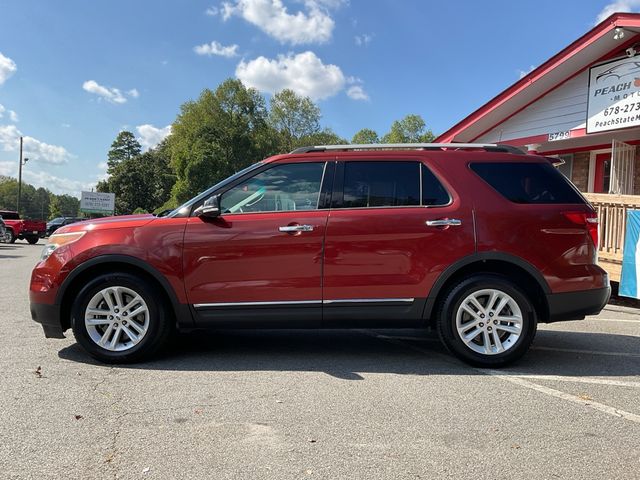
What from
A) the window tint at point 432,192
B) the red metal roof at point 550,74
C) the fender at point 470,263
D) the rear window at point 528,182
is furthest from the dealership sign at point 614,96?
the window tint at point 432,192

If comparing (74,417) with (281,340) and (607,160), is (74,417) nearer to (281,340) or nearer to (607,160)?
(281,340)

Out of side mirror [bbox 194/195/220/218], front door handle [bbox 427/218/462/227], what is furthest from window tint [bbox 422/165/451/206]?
side mirror [bbox 194/195/220/218]

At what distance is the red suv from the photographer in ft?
14.7

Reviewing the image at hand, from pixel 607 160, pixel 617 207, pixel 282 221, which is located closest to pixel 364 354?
pixel 282 221

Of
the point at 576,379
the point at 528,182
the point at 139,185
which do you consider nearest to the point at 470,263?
the point at 528,182

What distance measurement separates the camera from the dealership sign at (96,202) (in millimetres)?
54838

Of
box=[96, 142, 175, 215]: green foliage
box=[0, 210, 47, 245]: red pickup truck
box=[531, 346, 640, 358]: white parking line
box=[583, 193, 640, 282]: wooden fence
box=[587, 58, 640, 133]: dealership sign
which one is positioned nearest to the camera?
box=[531, 346, 640, 358]: white parking line

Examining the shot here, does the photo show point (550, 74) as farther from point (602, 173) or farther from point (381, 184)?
point (381, 184)

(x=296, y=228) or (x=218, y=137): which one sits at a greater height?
(x=218, y=137)

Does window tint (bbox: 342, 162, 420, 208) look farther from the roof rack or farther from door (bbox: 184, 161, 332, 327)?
door (bbox: 184, 161, 332, 327)

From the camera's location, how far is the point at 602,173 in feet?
40.4

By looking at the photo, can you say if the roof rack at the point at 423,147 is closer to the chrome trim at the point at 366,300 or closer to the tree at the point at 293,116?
the chrome trim at the point at 366,300

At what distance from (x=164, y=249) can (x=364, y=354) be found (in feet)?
7.17

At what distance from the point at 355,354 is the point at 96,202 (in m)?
57.1
